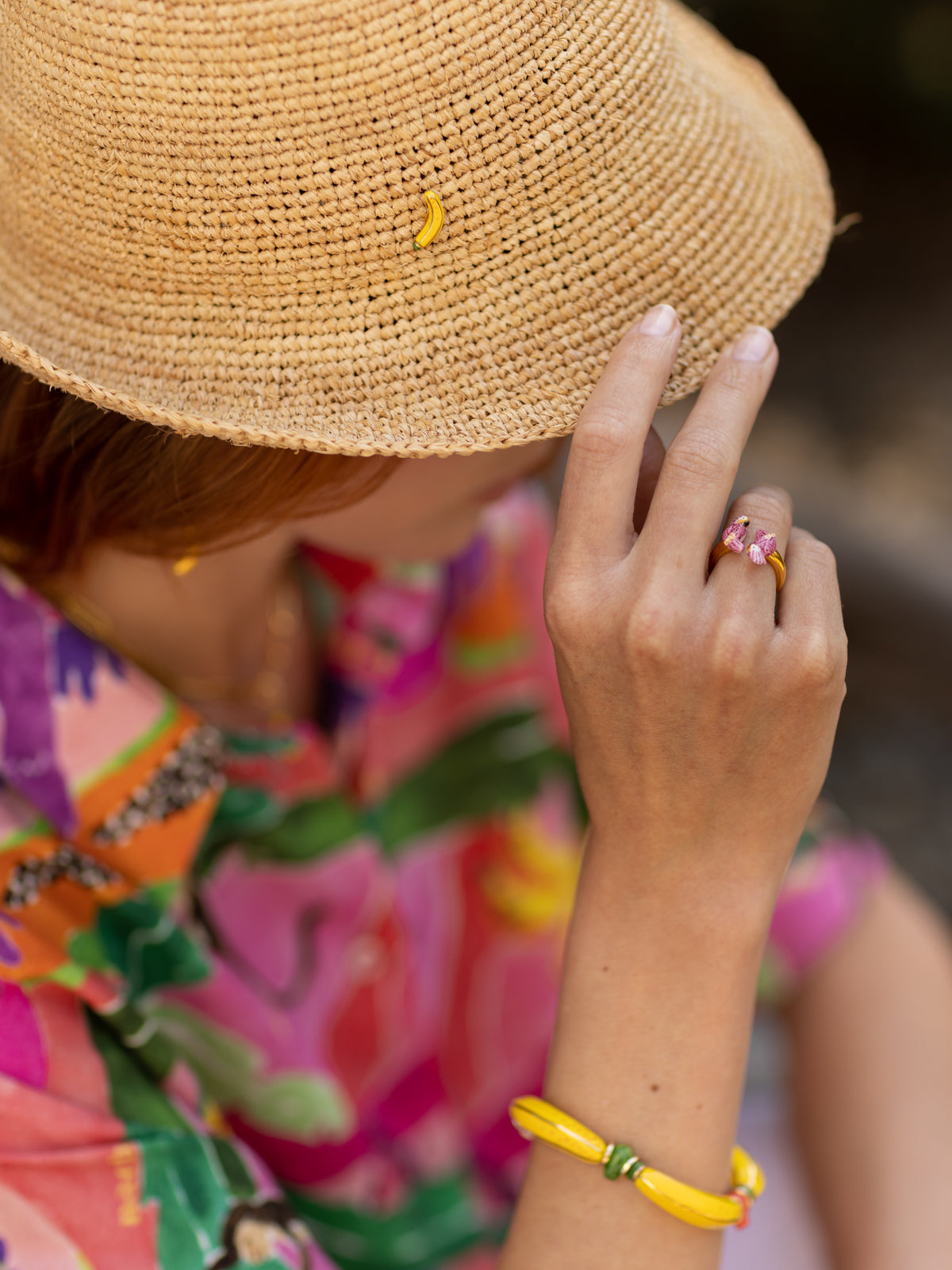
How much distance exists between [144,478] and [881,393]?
1.82 metres

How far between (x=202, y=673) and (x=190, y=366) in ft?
1.66

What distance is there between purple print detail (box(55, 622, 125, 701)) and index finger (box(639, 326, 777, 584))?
0.46 meters

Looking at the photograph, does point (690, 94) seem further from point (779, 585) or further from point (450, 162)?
point (779, 585)

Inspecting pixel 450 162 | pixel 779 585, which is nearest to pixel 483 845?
pixel 779 585

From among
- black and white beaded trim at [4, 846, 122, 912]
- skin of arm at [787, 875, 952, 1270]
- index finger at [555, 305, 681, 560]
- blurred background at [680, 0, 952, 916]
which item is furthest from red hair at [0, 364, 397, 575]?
blurred background at [680, 0, 952, 916]

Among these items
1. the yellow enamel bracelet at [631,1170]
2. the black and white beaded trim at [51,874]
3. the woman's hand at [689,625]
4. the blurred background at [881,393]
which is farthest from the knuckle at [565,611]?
the blurred background at [881,393]

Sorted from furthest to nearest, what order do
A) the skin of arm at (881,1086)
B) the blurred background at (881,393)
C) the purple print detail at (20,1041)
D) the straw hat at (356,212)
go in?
the blurred background at (881,393), the skin of arm at (881,1086), the purple print detail at (20,1041), the straw hat at (356,212)

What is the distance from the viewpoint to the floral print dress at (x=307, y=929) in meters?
0.76

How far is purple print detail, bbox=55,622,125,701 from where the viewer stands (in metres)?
0.82

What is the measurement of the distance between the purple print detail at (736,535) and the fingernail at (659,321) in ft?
0.43

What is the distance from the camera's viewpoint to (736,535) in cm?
66

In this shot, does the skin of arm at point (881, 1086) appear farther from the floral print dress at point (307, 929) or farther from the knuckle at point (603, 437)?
the knuckle at point (603, 437)

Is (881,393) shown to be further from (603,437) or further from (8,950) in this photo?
(8,950)

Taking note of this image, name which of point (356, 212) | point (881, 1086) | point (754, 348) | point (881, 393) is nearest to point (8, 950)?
point (356, 212)
